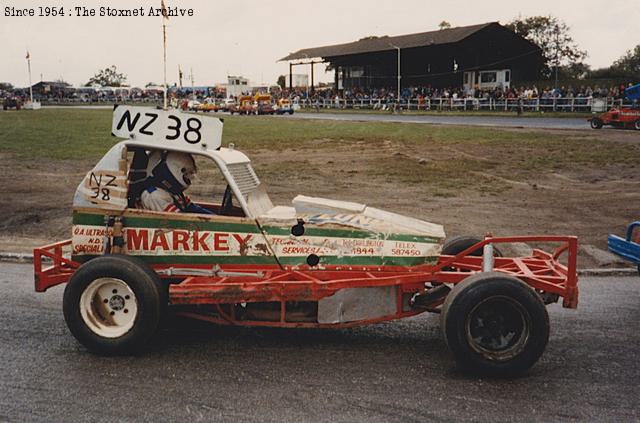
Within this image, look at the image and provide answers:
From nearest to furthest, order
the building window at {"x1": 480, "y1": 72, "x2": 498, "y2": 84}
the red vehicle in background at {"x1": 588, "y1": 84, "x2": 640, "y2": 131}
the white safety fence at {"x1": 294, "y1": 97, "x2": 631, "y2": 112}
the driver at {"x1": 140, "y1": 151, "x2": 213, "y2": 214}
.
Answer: the driver at {"x1": 140, "y1": 151, "x2": 213, "y2": 214} < the red vehicle in background at {"x1": 588, "y1": 84, "x2": 640, "y2": 131} < the white safety fence at {"x1": 294, "y1": 97, "x2": 631, "y2": 112} < the building window at {"x1": 480, "y1": 72, "x2": 498, "y2": 84}

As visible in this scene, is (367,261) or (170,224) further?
(170,224)

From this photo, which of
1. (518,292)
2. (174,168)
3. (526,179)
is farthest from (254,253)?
(526,179)

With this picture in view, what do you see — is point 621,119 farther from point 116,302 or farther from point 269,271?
point 116,302

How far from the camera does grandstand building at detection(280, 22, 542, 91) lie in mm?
55844

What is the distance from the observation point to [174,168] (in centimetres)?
565

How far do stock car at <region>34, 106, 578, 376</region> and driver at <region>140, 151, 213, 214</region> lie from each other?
15 centimetres

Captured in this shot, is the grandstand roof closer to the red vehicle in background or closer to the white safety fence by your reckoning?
the white safety fence

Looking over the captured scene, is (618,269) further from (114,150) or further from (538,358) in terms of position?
(114,150)

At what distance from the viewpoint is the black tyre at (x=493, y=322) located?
463 centimetres

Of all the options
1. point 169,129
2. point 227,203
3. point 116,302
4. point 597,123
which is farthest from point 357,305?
point 597,123

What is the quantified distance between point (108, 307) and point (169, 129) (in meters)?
1.57

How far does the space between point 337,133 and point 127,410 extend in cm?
2352

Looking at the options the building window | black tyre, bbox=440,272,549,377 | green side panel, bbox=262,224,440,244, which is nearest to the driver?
green side panel, bbox=262,224,440,244

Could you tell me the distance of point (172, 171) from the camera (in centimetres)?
564
